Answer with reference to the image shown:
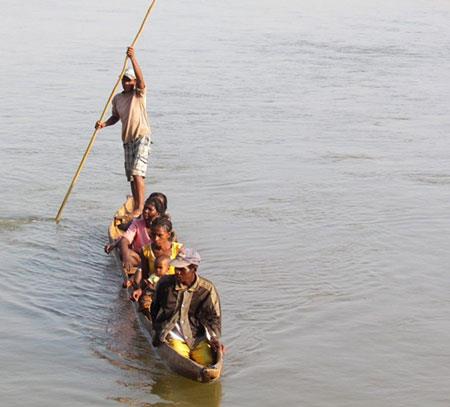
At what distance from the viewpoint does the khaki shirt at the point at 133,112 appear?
35.1 feet

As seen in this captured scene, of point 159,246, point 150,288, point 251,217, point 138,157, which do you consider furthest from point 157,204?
point 251,217

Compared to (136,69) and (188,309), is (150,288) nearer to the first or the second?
(188,309)

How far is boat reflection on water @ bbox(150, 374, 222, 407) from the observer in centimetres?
736

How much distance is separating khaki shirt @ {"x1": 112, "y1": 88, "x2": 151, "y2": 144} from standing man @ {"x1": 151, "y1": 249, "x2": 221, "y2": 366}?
3.56m

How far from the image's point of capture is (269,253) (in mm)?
10734

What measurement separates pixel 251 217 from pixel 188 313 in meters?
4.60

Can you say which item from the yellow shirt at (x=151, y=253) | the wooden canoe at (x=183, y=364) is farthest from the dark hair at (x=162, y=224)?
the wooden canoe at (x=183, y=364)

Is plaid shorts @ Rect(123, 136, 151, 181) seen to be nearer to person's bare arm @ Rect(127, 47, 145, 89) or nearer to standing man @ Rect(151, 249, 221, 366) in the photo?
person's bare arm @ Rect(127, 47, 145, 89)

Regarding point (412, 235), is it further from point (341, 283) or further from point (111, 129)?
point (111, 129)

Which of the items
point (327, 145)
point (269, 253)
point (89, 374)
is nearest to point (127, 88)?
point (269, 253)

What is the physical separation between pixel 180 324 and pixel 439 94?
44.6 feet

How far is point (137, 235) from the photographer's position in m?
9.24

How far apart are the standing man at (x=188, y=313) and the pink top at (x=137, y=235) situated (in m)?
1.73

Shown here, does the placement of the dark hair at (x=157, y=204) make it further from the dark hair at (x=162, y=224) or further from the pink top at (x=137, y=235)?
the dark hair at (x=162, y=224)
